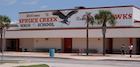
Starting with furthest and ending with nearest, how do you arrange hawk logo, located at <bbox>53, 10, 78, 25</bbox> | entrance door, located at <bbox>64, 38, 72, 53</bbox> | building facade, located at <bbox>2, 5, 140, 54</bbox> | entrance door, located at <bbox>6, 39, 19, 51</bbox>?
entrance door, located at <bbox>6, 39, 19, 51</bbox> < hawk logo, located at <bbox>53, 10, 78, 25</bbox> < entrance door, located at <bbox>64, 38, 72, 53</bbox> < building facade, located at <bbox>2, 5, 140, 54</bbox>

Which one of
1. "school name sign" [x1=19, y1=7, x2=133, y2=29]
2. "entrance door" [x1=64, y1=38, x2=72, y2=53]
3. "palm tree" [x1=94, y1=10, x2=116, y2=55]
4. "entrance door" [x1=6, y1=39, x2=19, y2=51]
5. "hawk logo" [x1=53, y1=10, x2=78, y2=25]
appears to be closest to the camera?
"palm tree" [x1=94, y1=10, x2=116, y2=55]

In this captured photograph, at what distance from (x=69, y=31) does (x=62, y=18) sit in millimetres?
4333

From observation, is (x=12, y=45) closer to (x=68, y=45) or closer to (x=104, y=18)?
(x=68, y=45)

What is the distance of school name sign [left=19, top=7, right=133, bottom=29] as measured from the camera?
56.1 metres

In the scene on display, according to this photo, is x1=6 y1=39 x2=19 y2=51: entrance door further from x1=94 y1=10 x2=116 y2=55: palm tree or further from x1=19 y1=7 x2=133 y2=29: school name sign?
x1=94 y1=10 x2=116 y2=55: palm tree

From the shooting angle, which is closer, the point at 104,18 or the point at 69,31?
the point at 104,18

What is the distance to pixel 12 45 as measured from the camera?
6969cm

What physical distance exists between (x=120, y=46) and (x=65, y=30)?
8058 millimetres

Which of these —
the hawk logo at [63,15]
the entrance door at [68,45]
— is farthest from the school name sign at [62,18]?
the entrance door at [68,45]

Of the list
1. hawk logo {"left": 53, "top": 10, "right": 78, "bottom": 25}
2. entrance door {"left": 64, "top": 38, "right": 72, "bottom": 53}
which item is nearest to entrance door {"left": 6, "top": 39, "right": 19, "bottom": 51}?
hawk logo {"left": 53, "top": 10, "right": 78, "bottom": 25}

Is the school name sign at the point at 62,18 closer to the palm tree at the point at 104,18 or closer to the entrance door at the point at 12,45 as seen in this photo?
the entrance door at the point at 12,45

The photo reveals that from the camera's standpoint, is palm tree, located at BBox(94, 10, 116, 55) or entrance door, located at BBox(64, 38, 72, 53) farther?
entrance door, located at BBox(64, 38, 72, 53)

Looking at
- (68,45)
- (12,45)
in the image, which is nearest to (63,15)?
(68,45)

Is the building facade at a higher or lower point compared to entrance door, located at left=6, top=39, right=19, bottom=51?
higher
